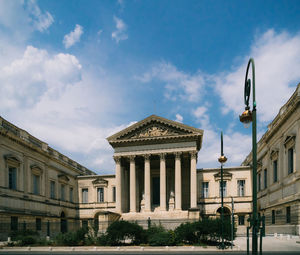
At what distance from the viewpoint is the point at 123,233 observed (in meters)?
23.3

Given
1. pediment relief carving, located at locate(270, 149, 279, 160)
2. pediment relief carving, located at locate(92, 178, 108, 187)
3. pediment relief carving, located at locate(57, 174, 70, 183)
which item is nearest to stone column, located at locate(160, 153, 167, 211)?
pediment relief carving, located at locate(92, 178, 108, 187)

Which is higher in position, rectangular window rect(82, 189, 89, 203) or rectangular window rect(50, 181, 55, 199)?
rectangular window rect(50, 181, 55, 199)

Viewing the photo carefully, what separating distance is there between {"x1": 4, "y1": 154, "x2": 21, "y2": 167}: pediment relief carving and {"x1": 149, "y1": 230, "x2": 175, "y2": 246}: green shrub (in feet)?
60.4

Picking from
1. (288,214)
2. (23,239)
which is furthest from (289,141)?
(23,239)

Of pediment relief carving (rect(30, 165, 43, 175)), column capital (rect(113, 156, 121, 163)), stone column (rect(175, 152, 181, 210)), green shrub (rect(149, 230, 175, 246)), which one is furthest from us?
column capital (rect(113, 156, 121, 163))

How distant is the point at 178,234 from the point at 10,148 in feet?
68.6

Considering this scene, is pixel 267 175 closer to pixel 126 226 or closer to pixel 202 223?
pixel 202 223

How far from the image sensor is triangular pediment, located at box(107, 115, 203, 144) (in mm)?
40781

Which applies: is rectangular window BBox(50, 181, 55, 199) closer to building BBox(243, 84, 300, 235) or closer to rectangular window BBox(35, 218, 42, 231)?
rectangular window BBox(35, 218, 42, 231)

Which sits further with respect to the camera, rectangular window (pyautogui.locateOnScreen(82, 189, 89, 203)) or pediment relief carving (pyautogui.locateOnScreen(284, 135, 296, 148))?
rectangular window (pyautogui.locateOnScreen(82, 189, 89, 203))

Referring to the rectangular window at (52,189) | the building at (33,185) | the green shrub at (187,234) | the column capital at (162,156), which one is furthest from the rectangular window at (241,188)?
the rectangular window at (52,189)

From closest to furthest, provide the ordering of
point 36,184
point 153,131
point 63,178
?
point 36,184 → point 153,131 → point 63,178

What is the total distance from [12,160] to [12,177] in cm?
221

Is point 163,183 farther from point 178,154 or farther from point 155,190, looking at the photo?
point 155,190
